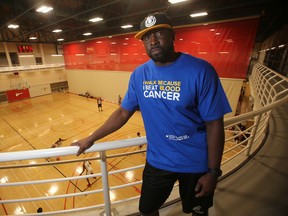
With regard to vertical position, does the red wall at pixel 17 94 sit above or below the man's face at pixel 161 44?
below

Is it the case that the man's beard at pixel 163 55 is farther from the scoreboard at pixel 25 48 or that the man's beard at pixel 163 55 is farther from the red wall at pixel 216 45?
the scoreboard at pixel 25 48

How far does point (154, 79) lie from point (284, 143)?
3319mm

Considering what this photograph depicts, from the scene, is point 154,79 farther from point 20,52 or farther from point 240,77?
point 20,52

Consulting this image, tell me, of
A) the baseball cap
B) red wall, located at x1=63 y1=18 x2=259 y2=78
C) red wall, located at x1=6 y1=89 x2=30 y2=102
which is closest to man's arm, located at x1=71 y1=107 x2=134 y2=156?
the baseball cap

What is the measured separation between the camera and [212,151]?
3.43 feet

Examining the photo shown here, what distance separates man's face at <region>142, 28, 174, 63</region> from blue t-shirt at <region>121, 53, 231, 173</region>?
8cm

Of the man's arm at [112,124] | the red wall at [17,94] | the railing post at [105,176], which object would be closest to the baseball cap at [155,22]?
the man's arm at [112,124]

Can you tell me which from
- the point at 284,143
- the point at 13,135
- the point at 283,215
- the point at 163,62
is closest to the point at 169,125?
the point at 163,62

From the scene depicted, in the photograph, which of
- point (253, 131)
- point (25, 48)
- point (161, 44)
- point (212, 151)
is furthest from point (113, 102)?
point (212, 151)

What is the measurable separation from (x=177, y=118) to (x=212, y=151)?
1.01 ft

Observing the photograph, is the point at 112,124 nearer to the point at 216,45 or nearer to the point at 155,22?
the point at 155,22

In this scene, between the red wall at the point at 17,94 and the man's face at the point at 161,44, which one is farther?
the red wall at the point at 17,94

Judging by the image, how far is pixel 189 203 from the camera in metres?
1.27

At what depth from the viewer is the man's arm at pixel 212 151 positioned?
1.01m
